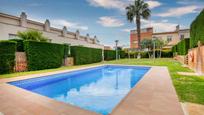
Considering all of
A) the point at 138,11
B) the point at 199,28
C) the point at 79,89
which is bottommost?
the point at 79,89

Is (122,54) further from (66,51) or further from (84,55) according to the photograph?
(66,51)

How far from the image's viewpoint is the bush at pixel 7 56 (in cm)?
934

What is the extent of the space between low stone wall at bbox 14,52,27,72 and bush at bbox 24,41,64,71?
1.00 ft

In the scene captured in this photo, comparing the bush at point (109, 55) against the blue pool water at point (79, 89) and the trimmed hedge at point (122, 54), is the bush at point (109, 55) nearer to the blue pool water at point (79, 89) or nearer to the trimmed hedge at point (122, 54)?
the trimmed hedge at point (122, 54)

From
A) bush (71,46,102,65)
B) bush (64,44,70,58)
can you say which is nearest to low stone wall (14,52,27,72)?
bush (64,44,70,58)

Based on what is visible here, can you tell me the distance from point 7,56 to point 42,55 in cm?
292

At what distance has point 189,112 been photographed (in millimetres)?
2977

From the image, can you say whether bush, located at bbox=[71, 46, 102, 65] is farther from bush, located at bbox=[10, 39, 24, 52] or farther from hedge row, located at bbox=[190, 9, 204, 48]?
hedge row, located at bbox=[190, 9, 204, 48]

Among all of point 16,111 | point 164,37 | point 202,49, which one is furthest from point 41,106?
point 164,37

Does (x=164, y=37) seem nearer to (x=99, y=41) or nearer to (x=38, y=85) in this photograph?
(x=99, y=41)

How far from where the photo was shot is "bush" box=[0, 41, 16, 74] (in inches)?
368

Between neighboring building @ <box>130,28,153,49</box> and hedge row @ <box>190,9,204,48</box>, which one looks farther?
neighboring building @ <box>130,28,153,49</box>

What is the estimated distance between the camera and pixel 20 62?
Result: 35.4ft

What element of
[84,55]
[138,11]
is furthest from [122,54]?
[84,55]
